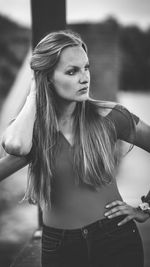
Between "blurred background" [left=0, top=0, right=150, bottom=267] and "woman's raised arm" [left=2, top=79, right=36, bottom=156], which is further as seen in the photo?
"blurred background" [left=0, top=0, right=150, bottom=267]

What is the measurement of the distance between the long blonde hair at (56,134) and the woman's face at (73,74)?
0.10 ft

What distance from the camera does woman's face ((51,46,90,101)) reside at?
1663 millimetres

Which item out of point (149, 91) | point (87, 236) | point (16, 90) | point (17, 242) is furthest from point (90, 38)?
point (149, 91)

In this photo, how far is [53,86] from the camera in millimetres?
1751

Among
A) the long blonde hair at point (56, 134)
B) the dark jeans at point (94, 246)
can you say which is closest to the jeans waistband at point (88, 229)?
the dark jeans at point (94, 246)

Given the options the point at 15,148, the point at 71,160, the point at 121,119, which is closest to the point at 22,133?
the point at 15,148

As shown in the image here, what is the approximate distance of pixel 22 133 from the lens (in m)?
1.63

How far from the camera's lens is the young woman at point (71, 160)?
1.63m

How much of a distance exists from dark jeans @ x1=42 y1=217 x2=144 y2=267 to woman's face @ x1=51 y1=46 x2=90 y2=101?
55cm

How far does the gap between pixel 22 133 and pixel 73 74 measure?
1.09 feet

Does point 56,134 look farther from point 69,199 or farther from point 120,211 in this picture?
point 120,211

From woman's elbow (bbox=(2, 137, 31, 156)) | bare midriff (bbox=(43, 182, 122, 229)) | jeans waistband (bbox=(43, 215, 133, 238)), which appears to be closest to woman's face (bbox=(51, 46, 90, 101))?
woman's elbow (bbox=(2, 137, 31, 156))

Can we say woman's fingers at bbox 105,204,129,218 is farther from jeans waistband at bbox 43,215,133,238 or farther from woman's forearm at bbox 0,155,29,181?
woman's forearm at bbox 0,155,29,181

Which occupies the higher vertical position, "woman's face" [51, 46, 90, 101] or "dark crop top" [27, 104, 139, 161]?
"woman's face" [51, 46, 90, 101]
